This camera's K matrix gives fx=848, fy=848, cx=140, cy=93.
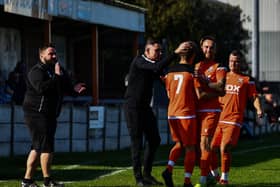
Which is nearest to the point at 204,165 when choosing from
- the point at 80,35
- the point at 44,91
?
the point at 44,91

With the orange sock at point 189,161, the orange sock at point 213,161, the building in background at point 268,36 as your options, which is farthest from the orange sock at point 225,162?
the building in background at point 268,36

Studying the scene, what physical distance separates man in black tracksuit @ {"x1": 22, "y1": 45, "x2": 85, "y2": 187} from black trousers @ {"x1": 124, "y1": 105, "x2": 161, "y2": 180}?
3.33ft

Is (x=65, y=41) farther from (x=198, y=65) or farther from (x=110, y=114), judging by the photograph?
(x=198, y=65)

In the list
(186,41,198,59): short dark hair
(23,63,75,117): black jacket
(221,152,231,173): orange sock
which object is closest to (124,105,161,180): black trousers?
(221,152,231,173): orange sock

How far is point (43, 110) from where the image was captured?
11.8 m

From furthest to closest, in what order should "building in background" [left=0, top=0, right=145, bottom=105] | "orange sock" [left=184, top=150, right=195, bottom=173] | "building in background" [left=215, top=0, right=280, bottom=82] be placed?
"building in background" [left=215, top=0, right=280, bottom=82]
"building in background" [left=0, top=0, right=145, bottom=105]
"orange sock" [left=184, top=150, right=195, bottom=173]

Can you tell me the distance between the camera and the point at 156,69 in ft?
38.1

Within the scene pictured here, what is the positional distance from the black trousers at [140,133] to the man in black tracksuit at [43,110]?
40.0 inches

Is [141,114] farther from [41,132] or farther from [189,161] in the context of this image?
[41,132]

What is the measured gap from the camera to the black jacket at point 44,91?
1170cm

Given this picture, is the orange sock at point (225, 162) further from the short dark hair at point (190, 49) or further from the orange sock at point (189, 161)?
the short dark hair at point (190, 49)

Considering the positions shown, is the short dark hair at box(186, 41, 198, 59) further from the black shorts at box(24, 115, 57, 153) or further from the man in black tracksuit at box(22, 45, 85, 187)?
the black shorts at box(24, 115, 57, 153)

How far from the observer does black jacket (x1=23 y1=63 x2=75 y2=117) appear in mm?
11695

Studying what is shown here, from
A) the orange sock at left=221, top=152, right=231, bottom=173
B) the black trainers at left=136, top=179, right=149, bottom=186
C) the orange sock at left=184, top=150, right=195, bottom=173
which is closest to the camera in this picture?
the orange sock at left=184, top=150, right=195, bottom=173
